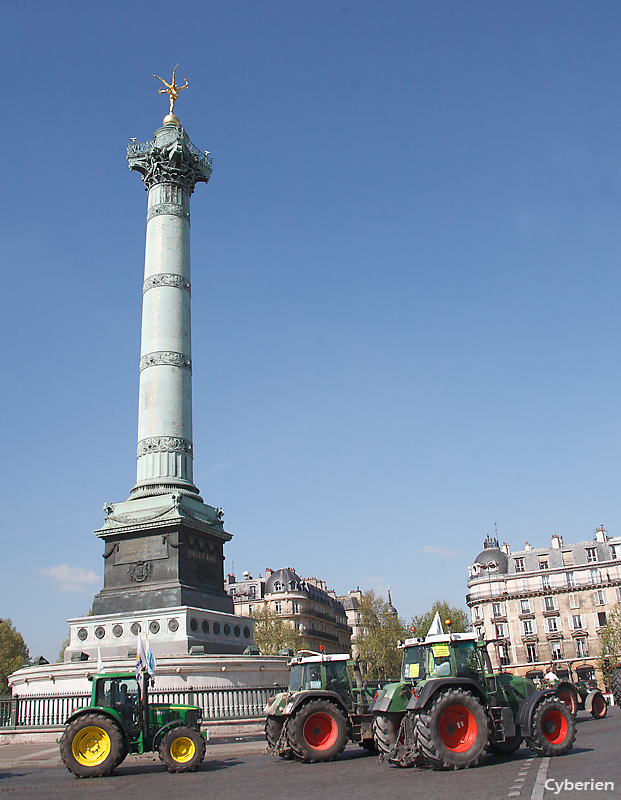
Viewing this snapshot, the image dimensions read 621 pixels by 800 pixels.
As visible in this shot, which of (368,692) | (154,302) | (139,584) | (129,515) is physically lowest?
(368,692)

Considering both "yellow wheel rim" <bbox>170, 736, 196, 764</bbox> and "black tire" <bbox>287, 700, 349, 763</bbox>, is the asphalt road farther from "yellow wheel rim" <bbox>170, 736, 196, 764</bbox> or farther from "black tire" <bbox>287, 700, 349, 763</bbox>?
"yellow wheel rim" <bbox>170, 736, 196, 764</bbox>

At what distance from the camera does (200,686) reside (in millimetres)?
24625

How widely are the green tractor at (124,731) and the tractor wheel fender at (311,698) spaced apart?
6.70ft

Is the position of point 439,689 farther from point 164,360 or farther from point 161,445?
point 164,360

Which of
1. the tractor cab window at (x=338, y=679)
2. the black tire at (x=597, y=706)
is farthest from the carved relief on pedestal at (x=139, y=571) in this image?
the black tire at (x=597, y=706)

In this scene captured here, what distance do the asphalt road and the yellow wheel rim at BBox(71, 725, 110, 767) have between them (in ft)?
1.48

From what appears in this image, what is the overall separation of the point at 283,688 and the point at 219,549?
9.57 meters

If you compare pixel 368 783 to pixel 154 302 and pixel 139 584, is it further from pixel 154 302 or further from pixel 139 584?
pixel 154 302

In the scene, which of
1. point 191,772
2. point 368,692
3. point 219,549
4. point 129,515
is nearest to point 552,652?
point 219,549

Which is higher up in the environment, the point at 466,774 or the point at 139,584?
the point at 139,584

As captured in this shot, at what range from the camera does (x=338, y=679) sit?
15875 millimetres

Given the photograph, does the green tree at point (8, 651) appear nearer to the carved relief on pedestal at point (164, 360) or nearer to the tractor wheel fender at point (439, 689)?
the carved relief on pedestal at point (164, 360)

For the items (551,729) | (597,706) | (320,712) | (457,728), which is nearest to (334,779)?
(457,728)

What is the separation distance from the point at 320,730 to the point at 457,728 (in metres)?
3.53
